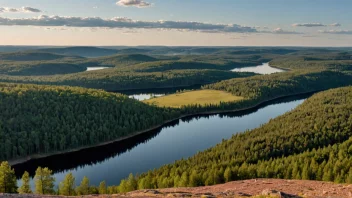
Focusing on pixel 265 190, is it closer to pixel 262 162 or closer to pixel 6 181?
pixel 262 162

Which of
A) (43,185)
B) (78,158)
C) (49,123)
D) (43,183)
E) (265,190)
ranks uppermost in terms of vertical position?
(265,190)

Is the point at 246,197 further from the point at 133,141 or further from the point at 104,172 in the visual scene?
the point at 133,141

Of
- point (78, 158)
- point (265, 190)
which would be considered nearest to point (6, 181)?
point (78, 158)

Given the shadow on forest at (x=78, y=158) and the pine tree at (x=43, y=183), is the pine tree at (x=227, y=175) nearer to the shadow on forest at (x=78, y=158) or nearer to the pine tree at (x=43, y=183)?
the pine tree at (x=43, y=183)

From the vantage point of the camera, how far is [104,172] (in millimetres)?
139875

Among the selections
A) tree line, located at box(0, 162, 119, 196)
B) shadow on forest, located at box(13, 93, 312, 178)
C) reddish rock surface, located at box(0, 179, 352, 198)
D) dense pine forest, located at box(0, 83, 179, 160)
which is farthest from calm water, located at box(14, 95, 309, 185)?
reddish rock surface, located at box(0, 179, 352, 198)

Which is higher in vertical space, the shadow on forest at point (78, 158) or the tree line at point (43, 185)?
the tree line at point (43, 185)

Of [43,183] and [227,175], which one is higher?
[227,175]

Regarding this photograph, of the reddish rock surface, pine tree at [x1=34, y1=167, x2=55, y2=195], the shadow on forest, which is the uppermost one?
the reddish rock surface

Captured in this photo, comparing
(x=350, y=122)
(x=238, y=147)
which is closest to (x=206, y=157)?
(x=238, y=147)

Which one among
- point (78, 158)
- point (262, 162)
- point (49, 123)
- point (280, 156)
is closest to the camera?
point (262, 162)

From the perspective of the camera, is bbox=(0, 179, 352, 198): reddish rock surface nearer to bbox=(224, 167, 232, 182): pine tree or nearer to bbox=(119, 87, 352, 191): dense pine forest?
bbox=(224, 167, 232, 182): pine tree

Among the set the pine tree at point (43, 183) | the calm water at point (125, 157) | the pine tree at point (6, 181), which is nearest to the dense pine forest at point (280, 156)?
the pine tree at point (43, 183)

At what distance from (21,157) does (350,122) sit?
503ft
